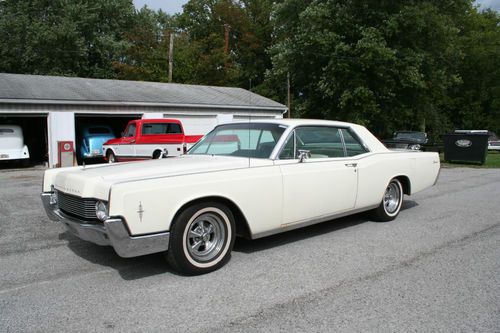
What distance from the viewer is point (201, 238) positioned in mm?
4090

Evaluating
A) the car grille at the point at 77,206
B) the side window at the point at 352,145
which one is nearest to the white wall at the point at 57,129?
the car grille at the point at 77,206

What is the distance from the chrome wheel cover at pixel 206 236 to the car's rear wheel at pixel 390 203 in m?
2.88

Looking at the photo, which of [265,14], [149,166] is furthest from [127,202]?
[265,14]

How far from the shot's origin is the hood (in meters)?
3.77

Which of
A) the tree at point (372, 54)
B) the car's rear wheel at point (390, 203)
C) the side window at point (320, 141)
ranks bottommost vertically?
the car's rear wheel at point (390, 203)

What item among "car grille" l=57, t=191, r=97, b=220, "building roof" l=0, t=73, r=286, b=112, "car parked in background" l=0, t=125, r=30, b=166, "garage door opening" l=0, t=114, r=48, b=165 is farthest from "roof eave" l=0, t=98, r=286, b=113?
"car grille" l=57, t=191, r=97, b=220

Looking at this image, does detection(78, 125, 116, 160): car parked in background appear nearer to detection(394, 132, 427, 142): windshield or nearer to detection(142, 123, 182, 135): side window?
detection(142, 123, 182, 135): side window

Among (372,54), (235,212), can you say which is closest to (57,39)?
(372,54)

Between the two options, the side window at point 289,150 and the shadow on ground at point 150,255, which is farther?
the side window at point 289,150

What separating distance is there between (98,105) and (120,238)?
1417 cm

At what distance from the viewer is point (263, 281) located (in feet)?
12.6

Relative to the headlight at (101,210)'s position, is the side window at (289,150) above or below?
above

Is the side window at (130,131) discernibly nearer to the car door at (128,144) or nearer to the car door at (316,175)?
the car door at (128,144)

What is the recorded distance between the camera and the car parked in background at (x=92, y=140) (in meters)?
18.2
